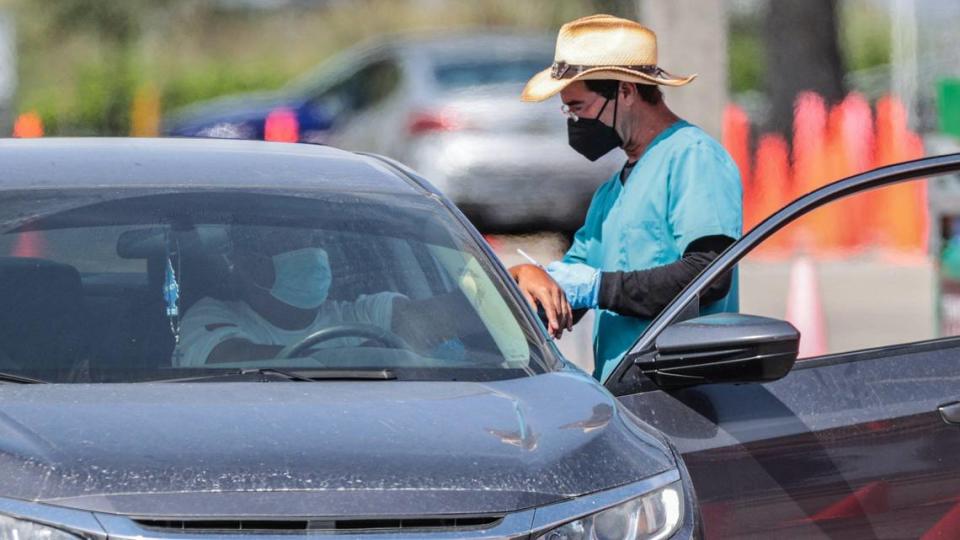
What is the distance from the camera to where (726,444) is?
4.53 meters

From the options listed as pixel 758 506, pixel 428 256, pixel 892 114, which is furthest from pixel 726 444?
pixel 892 114

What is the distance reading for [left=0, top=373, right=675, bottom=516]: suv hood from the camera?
3.39 m

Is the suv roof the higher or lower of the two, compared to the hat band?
lower

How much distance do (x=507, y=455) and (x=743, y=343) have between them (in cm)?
83

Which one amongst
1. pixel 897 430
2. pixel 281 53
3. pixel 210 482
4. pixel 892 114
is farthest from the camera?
pixel 281 53

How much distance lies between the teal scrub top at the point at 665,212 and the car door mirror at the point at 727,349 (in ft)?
2.40

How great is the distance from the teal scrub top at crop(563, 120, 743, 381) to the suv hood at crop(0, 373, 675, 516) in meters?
1.28

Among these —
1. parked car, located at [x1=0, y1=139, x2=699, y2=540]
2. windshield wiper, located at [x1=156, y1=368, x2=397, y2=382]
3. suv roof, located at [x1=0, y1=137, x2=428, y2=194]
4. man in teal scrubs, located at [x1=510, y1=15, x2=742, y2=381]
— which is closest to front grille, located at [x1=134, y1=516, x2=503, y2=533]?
parked car, located at [x1=0, y1=139, x2=699, y2=540]

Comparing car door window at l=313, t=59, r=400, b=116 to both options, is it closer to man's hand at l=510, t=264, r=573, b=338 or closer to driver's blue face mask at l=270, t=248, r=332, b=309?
man's hand at l=510, t=264, r=573, b=338

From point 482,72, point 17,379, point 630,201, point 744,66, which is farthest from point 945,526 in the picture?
point 744,66

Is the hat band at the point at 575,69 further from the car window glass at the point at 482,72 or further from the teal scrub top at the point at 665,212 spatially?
the car window glass at the point at 482,72

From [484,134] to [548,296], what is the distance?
989cm

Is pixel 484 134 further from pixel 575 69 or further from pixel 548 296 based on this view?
pixel 548 296

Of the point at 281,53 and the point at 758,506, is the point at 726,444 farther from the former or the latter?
the point at 281,53
